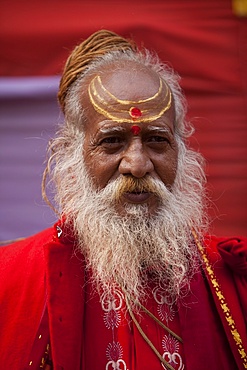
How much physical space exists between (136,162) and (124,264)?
0.45 meters

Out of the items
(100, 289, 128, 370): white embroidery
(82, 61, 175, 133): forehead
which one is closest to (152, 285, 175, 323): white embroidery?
(100, 289, 128, 370): white embroidery

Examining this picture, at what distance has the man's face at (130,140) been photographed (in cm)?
203

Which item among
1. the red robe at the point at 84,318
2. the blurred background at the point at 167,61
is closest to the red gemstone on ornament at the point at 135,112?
the red robe at the point at 84,318

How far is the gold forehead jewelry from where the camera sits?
2084 millimetres

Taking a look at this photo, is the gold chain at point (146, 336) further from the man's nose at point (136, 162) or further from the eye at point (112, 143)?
the eye at point (112, 143)

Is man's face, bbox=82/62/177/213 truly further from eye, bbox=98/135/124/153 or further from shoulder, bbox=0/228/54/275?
shoulder, bbox=0/228/54/275

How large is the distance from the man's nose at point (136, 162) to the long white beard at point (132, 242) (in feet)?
0.18

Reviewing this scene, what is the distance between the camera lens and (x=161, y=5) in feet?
10.5

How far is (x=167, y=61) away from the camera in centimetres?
319

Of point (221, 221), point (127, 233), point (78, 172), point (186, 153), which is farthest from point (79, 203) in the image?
point (221, 221)

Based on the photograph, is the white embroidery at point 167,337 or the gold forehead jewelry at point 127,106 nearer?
the white embroidery at point 167,337

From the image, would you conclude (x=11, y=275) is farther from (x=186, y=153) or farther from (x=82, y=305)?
(x=186, y=153)

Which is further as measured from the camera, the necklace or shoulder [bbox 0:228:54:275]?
shoulder [bbox 0:228:54:275]

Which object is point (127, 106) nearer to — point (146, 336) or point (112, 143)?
point (112, 143)
